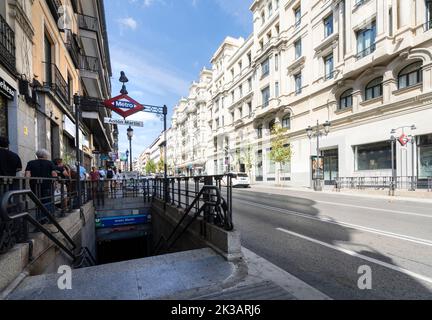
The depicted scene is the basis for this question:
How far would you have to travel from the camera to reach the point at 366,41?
60.7 ft

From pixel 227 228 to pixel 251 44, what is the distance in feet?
117

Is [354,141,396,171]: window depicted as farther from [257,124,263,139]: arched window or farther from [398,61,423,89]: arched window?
[257,124,263,139]: arched window

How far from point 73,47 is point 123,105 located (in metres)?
9.11

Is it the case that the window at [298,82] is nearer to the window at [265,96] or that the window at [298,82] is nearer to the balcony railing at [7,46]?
the window at [265,96]

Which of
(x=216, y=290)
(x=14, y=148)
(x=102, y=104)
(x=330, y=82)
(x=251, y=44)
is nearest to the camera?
(x=216, y=290)

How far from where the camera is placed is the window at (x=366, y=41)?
17.9 metres

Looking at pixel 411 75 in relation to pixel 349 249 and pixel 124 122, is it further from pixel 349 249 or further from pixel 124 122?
pixel 124 122

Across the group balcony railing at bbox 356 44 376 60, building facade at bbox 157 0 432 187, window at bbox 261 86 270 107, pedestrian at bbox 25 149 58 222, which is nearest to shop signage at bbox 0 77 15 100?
pedestrian at bbox 25 149 58 222

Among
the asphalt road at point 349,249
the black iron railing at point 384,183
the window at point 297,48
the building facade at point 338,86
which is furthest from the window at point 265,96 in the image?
the asphalt road at point 349,249

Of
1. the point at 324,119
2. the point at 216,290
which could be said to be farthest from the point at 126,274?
the point at 324,119

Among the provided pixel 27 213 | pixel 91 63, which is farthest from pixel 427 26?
pixel 91 63

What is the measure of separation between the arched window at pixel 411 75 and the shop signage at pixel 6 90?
21.2 m

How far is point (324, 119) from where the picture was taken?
72.7 ft

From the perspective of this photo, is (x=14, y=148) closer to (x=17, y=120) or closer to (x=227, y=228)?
(x=17, y=120)
